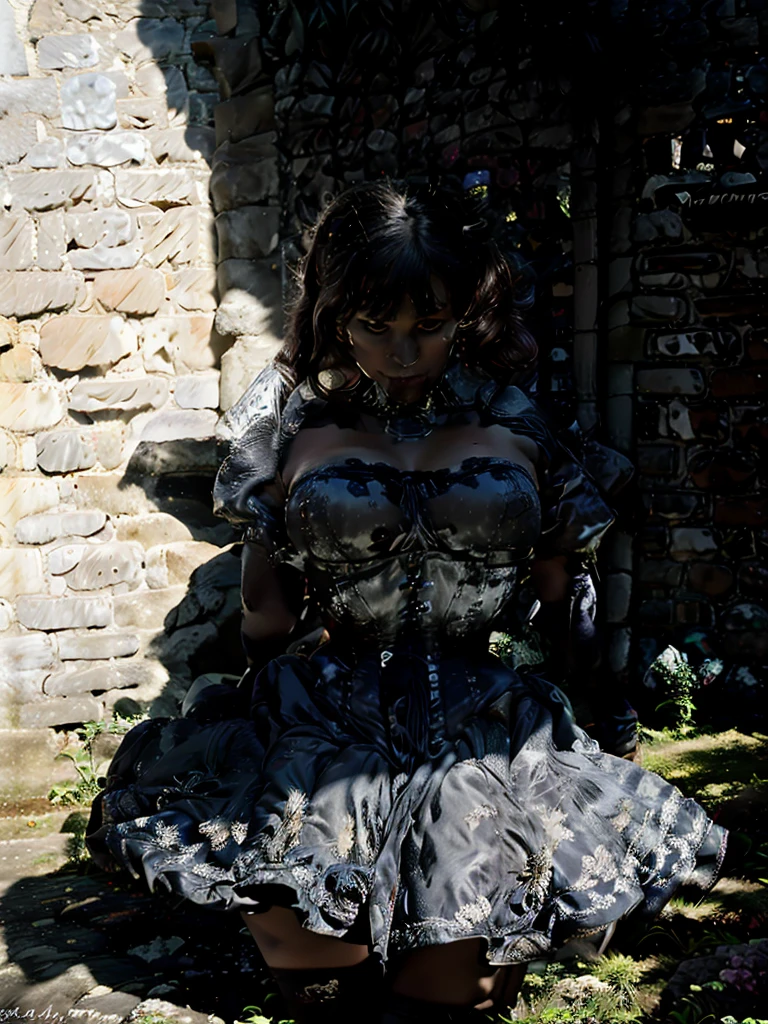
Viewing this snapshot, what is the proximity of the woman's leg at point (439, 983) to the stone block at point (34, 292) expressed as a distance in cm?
361

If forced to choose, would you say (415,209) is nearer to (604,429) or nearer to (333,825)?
(333,825)

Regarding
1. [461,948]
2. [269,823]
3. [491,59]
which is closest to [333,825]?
[269,823]

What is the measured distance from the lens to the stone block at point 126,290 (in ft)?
16.6

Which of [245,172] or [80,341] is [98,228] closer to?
Answer: [80,341]

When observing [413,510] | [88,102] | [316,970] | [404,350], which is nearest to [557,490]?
[413,510]

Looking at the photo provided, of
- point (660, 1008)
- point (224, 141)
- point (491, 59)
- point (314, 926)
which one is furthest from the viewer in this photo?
point (224, 141)

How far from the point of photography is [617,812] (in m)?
2.47

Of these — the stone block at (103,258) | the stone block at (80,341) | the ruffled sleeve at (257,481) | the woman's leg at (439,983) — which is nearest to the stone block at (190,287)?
the stone block at (103,258)

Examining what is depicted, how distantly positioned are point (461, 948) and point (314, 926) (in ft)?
1.09

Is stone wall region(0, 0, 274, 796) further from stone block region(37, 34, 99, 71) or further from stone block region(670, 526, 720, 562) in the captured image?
stone block region(670, 526, 720, 562)

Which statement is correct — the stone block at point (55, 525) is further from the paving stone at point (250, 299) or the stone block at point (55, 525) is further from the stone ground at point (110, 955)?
the stone ground at point (110, 955)

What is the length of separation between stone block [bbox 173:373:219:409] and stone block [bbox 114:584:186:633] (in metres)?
0.85

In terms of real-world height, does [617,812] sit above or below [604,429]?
below

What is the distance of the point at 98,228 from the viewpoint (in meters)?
5.04
